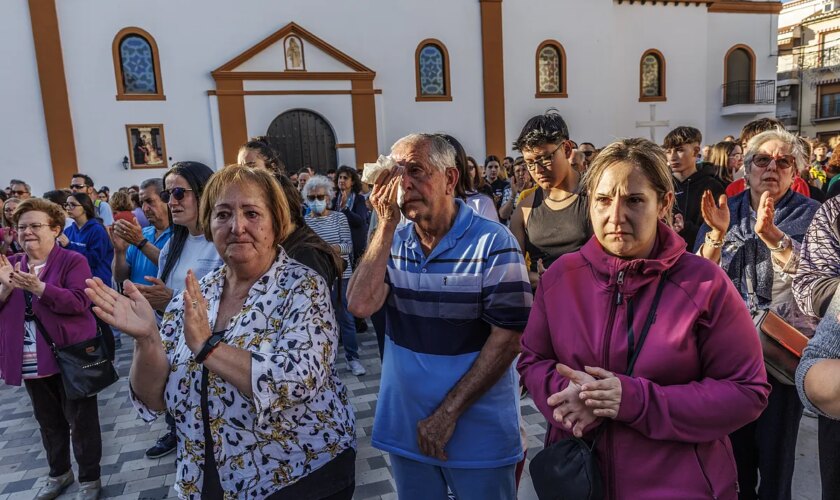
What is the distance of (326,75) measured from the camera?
→ 16.2 meters

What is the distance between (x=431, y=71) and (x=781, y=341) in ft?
55.4

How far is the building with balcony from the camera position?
1251 inches

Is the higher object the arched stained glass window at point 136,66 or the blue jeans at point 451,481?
the arched stained glass window at point 136,66

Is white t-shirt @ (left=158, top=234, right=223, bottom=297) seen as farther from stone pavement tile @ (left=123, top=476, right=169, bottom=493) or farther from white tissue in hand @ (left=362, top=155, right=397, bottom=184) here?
stone pavement tile @ (left=123, top=476, right=169, bottom=493)

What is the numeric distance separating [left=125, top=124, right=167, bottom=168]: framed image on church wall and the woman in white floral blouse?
48.5 ft

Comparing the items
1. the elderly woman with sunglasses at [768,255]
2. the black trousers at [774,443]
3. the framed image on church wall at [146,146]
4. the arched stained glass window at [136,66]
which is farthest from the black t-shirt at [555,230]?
the arched stained glass window at [136,66]

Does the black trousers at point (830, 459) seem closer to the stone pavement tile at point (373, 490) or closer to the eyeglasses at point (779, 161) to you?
the eyeglasses at point (779, 161)

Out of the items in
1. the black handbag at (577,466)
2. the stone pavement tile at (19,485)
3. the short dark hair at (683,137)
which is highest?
the short dark hair at (683,137)

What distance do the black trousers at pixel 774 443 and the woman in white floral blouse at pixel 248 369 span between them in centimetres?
208

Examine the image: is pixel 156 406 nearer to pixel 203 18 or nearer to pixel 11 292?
pixel 11 292

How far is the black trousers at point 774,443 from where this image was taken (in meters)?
2.58

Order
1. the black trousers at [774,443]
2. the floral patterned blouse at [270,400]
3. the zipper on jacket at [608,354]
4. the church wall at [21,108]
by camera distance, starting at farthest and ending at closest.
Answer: the church wall at [21,108] → the black trousers at [774,443] → the floral patterned blouse at [270,400] → the zipper on jacket at [608,354]

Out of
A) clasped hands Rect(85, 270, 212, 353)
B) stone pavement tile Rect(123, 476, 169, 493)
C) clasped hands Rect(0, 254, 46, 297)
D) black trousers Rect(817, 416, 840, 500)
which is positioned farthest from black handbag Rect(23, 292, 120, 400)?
black trousers Rect(817, 416, 840, 500)

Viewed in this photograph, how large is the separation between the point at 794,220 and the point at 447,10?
16.6 metres
